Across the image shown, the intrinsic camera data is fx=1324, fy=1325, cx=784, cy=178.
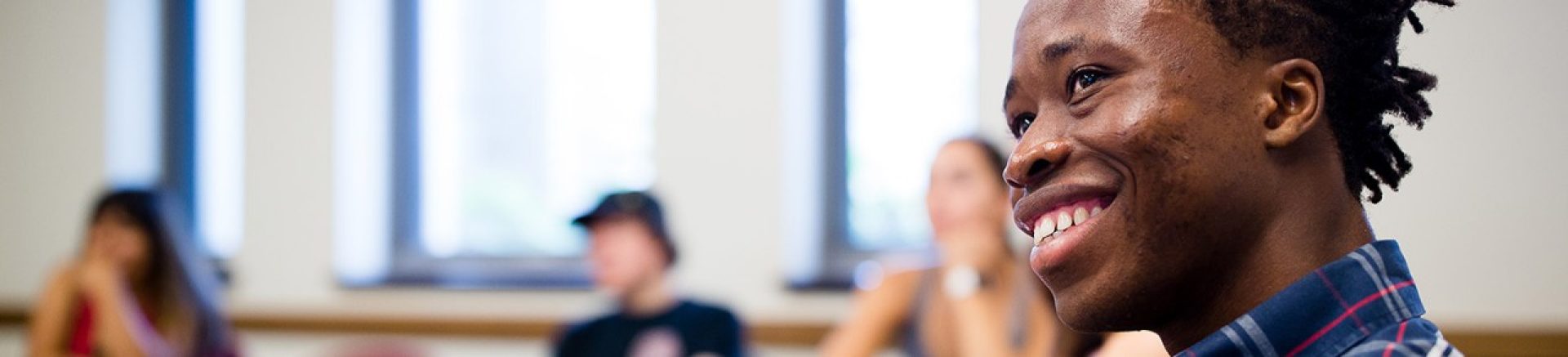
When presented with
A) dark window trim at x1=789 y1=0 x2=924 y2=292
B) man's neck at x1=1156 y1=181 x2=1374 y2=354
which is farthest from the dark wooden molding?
man's neck at x1=1156 y1=181 x2=1374 y2=354

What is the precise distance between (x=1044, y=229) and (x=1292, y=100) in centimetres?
18

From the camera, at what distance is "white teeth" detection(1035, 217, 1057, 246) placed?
34.7 inches

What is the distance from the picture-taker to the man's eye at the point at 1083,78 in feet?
2.82

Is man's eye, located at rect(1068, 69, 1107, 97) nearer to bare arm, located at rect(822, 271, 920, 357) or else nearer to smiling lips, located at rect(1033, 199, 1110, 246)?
smiling lips, located at rect(1033, 199, 1110, 246)

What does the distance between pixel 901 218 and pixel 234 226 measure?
265 cm

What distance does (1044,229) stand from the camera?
89 cm

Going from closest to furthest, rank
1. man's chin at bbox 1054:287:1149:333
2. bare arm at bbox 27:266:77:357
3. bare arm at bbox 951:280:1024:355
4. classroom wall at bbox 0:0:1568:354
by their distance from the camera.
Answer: man's chin at bbox 1054:287:1149:333 → bare arm at bbox 951:280:1024:355 → classroom wall at bbox 0:0:1568:354 → bare arm at bbox 27:266:77:357

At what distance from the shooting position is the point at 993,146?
282cm

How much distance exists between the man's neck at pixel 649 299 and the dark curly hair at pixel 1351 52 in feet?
8.55

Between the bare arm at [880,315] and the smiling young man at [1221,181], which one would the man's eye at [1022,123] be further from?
the bare arm at [880,315]

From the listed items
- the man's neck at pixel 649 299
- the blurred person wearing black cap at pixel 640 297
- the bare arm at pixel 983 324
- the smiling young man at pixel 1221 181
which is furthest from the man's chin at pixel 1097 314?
the man's neck at pixel 649 299

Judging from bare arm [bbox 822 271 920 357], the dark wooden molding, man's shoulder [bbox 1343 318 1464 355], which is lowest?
the dark wooden molding

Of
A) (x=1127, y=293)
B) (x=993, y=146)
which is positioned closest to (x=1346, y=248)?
(x=1127, y=293)

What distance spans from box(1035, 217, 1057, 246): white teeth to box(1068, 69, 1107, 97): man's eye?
0.28 feet
